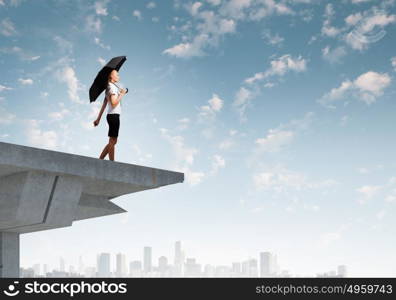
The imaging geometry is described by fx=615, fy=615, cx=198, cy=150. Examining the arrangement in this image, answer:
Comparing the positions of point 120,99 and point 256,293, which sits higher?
point 120,99

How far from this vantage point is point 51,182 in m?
12.1

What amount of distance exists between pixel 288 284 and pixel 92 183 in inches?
194

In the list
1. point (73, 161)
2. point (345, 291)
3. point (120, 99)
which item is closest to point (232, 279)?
point (345, 291)

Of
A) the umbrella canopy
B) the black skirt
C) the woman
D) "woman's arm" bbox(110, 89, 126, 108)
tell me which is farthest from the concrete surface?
the umbrella canopy

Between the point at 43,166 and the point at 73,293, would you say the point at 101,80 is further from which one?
the point at 73,293

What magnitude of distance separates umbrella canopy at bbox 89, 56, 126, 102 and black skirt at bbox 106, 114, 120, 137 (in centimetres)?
68

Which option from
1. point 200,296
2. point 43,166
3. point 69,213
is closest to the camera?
point 200,296

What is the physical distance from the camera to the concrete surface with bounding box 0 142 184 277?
11.5m

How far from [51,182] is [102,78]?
2640 millimetres

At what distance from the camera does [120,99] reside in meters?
13.0

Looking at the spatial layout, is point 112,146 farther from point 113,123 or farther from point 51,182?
point 51,182

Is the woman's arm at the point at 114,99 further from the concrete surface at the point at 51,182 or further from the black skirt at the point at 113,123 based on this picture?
the concrete surface at the point at 51,182

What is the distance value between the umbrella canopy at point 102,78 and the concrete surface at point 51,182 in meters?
1.68

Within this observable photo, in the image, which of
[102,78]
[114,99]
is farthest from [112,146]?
[102,78]
